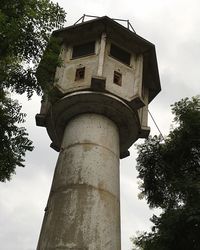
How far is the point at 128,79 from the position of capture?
1447cm

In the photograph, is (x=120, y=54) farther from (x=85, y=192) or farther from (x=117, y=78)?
(x=85, y=192)

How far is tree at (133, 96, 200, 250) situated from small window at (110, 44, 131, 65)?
255 cm

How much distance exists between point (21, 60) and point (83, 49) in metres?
5.89

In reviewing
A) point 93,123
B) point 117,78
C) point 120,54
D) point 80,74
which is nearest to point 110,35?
point 120,54

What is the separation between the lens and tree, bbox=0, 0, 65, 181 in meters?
8.95

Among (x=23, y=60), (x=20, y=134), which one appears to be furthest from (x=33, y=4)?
(x=20, y=134)

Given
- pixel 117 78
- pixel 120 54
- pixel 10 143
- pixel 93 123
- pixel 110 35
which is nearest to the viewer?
pixel 10 143

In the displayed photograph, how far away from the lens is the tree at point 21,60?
29.4ft

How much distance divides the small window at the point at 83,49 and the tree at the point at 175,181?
151 inches

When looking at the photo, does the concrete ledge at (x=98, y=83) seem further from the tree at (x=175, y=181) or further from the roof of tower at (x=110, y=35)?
the tree at (x=175, y=181)

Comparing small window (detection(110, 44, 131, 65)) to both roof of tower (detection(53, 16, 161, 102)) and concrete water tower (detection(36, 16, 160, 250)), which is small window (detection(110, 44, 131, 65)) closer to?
Answer: concrete water tower (detection(36, 16, 160, 250))

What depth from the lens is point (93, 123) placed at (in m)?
13.1

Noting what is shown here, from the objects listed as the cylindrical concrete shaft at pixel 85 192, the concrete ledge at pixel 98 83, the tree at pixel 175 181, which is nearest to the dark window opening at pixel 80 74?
the concrete ledge at pixel 98 83

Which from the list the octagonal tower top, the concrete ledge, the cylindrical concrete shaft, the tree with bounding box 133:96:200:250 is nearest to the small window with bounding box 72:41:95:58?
the octagonal tower top
